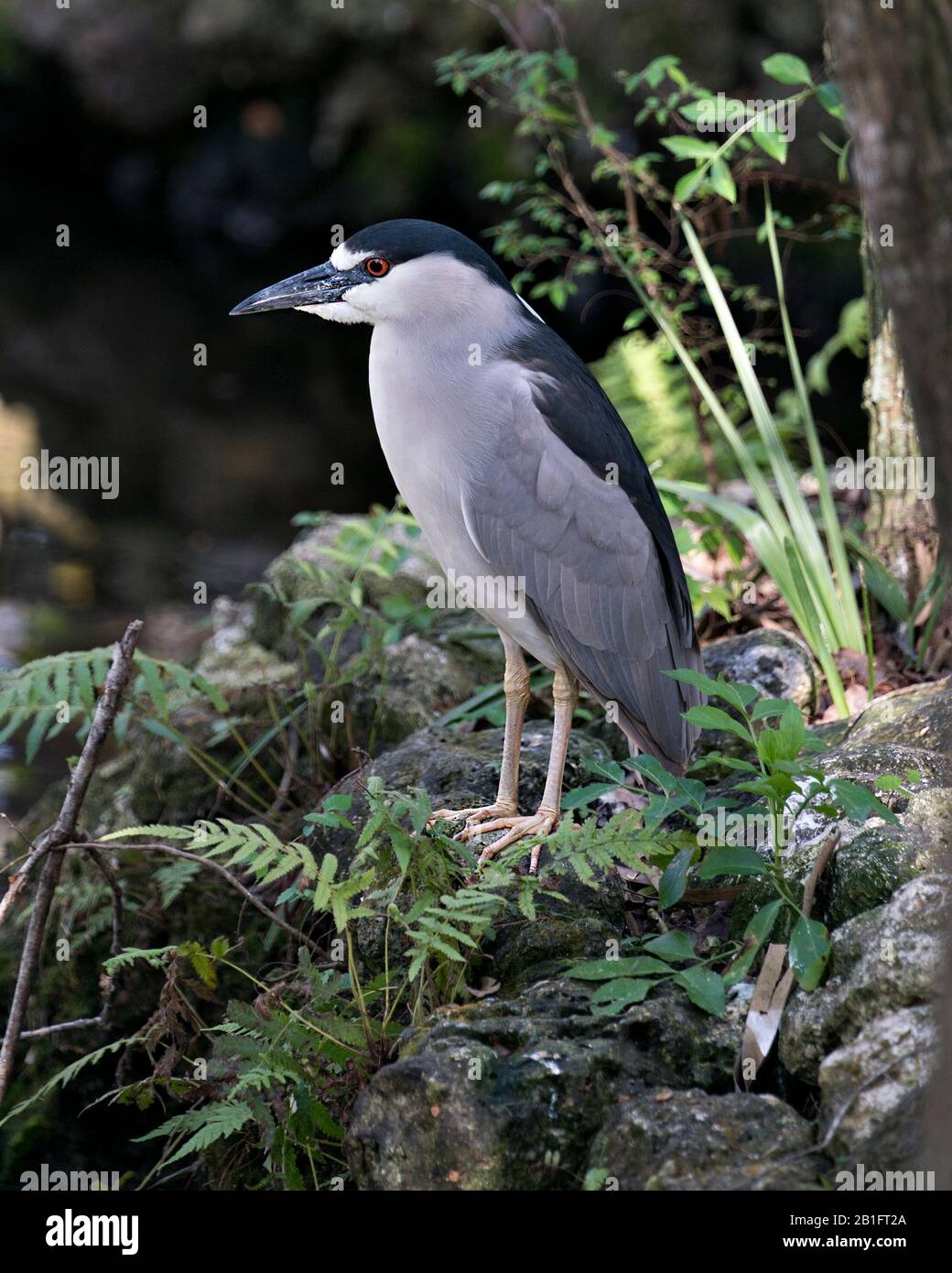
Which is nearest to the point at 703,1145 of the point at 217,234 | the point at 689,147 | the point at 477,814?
the point at 477,814

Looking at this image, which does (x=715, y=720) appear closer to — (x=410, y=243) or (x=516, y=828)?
(x=516, y=828)

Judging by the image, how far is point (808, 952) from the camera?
276 cm

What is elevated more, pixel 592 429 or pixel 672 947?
pixel 592 429

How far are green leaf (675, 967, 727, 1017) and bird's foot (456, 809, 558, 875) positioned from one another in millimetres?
792

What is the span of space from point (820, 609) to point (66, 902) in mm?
2793

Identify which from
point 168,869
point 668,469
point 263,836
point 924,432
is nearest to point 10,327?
point 668,469

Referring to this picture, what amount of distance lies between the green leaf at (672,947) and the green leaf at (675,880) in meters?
0.08

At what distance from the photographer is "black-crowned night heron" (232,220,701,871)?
362cm

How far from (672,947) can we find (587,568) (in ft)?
4.04

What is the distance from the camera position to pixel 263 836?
2.88m

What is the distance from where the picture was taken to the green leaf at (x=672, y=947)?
2.90m

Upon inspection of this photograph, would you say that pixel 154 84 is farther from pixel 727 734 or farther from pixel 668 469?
pixel 727 734
